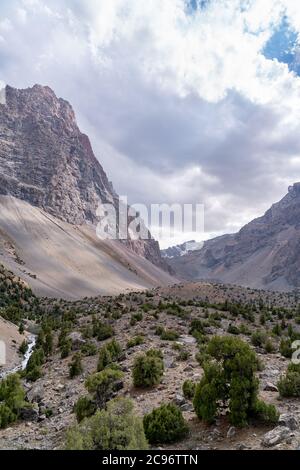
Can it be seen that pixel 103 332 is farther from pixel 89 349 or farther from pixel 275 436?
pixel 275 436

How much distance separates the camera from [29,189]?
180625mm

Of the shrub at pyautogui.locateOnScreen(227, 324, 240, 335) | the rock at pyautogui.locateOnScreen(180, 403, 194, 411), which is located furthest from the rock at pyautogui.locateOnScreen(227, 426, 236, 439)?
the shrub at pyautogui.locateOnScreen(227, 324, 240, 335)

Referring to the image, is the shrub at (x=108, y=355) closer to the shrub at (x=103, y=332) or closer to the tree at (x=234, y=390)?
Result: the shrub at (x=103, y=332)

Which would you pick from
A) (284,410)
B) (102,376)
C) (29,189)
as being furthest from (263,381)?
(29,189)

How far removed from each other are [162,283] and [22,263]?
Result: 86.1 m

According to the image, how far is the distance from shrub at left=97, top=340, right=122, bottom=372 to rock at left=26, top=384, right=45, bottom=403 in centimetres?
311

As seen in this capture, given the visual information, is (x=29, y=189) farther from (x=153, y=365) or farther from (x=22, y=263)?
(x=153, y=365)

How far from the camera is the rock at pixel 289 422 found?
42.2 feet

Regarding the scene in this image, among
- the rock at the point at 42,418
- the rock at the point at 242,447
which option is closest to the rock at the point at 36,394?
the rock at the point at 42,418

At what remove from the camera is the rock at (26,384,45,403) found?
68.2ft

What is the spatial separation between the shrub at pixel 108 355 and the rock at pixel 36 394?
10.2 ft

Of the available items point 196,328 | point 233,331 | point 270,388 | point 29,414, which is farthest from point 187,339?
point 29,414

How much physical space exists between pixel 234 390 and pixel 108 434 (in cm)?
432
